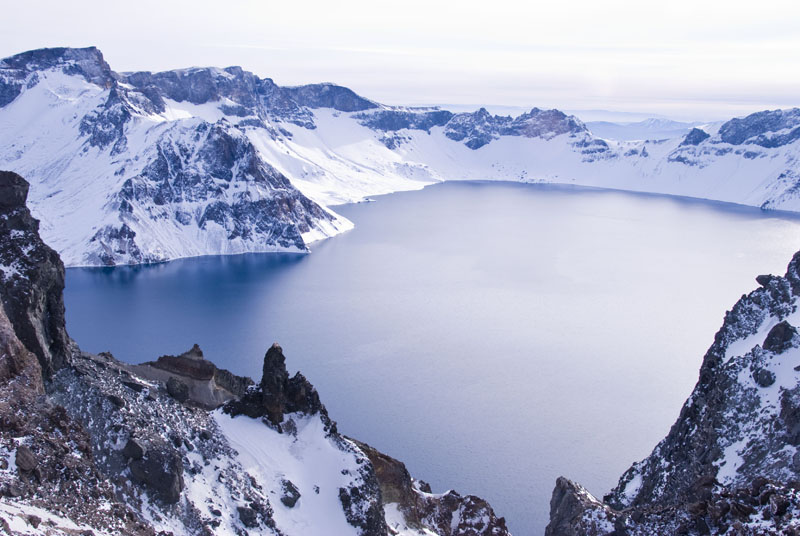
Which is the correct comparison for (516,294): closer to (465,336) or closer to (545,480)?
(465,336)

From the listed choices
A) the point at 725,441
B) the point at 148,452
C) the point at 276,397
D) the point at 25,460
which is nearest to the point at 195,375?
the point at 276,397

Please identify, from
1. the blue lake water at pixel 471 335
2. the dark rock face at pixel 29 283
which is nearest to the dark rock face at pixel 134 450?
the dark rock face at pixel 29 283

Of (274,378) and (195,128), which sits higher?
(195,128)

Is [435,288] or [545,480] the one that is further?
[435,288]

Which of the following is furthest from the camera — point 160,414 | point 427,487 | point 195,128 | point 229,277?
point 195,128

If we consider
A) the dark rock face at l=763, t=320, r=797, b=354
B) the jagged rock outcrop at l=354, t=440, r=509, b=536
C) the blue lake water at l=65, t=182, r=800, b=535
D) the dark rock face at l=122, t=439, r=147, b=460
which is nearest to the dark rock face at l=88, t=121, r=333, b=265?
the blue lake water at l=65, t=182, r=800, b=535

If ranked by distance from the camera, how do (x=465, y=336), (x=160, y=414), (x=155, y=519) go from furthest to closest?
(x=465, y=336)
(x=160, y=414)
(x=155, y=519)

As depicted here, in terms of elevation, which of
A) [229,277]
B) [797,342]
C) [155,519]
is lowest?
[229,277]

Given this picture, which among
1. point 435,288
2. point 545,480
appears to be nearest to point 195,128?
point 435,288
